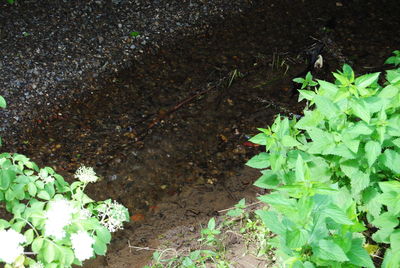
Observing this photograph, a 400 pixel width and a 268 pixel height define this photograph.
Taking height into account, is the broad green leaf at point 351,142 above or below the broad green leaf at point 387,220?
above

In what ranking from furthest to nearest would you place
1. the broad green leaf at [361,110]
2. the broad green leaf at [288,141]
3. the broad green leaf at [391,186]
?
the broad green leaf at [288,141], the broad green leaf at [361,110], the broad green leaf at [391,186]

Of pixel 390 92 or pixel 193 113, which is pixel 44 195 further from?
pixel 193 113

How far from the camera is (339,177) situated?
2.29 meters

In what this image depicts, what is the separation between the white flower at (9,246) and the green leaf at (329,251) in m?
1.03

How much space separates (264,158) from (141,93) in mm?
2343

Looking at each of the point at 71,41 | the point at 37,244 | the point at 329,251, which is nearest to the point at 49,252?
the point at 37,244

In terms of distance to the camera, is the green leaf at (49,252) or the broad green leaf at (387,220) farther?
the broad green leaf at (387,220)

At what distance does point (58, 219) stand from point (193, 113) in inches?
110

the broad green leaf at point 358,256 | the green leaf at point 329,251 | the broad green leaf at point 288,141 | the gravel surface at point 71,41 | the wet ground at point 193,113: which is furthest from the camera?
the gravel surface at point 71,41

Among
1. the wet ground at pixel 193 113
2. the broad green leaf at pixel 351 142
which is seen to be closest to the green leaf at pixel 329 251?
the broad green leaf at pixel 351 142

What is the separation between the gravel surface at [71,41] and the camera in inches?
166

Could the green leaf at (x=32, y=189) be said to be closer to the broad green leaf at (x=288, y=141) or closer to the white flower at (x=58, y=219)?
the white flower at (x=58, y=219)

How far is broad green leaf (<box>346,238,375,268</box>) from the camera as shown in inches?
67.6

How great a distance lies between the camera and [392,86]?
2174 millimetres
